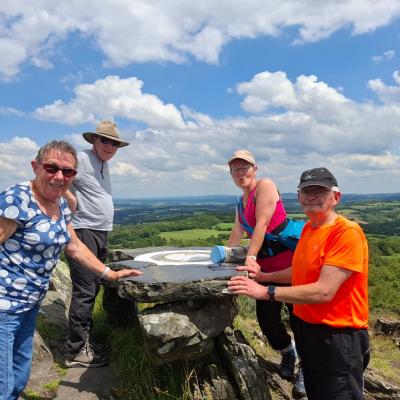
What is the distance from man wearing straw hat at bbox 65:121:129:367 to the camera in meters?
6.20

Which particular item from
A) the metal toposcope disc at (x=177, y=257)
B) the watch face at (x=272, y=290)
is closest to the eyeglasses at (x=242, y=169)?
the metal toposcope disc at (x=177, y=257)

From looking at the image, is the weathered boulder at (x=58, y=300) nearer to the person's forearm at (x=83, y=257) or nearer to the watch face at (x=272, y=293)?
the person's forearm at (x=83, y=257)

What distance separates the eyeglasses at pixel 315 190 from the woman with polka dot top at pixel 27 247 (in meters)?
2.34

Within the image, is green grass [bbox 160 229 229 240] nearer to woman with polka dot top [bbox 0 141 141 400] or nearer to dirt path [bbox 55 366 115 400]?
dirt path [bbox 55 366 115 400]

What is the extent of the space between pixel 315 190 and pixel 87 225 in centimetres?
378

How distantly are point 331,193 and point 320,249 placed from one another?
0.56 metres

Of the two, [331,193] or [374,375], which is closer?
[331,193]

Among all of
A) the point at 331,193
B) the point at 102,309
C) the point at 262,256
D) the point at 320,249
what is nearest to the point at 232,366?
the point at 262,256

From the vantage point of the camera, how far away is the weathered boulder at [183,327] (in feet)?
15.5

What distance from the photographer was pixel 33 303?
3967 millimetres

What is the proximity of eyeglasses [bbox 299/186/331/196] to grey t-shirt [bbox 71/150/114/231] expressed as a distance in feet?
11.7

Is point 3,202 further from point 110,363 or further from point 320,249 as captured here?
point 110,363

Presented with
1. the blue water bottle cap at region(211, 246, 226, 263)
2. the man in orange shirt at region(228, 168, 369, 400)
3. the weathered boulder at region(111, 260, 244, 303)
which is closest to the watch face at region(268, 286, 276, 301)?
the man in orange shirt at region(228, 168, 369, 400)

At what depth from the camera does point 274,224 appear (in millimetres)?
5305
